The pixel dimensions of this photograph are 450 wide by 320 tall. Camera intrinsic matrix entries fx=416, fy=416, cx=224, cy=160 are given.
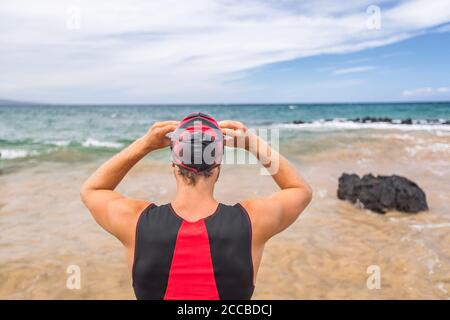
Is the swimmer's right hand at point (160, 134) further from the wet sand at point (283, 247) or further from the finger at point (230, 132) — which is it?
the wet sand at point (283, 247)

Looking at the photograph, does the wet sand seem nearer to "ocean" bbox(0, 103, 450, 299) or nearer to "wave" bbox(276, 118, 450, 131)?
"ocean" bbox(0, 103, 450, 299)

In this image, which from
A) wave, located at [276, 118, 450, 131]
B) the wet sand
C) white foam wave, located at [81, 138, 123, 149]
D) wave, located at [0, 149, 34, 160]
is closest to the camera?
the wet sand

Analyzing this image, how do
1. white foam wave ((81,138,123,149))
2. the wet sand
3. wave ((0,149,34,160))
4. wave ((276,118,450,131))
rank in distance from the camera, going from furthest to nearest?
wave ((276,118,450,131)), white foam wave ((81,138,123,149)), wave ((0,149,34,160)), the wet sand

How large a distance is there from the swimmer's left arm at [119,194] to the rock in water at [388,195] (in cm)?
805

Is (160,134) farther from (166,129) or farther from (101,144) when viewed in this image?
(101,144)

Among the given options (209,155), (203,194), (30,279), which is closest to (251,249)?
(203,194)

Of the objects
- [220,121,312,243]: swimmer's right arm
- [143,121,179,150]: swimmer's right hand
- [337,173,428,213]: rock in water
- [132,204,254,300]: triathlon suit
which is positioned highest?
[143,121,179,150]: swimmer's right hand

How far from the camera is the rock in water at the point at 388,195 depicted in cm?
925

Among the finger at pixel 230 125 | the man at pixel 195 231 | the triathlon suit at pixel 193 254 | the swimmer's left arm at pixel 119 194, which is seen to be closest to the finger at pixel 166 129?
the swimmer's left arm at pixel 119 194

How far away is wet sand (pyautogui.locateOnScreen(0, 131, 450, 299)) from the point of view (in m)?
6.03

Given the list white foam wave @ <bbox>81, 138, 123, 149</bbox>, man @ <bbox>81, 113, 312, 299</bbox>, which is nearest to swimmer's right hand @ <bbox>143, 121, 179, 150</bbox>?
man @ <bbox>81, 113, 312, 299</bbox>

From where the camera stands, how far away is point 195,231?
2.01 metres

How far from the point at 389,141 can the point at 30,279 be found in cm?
2145
